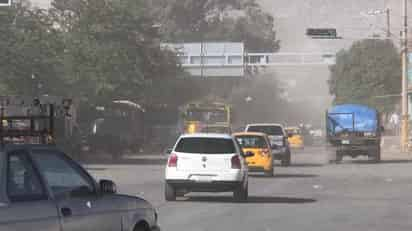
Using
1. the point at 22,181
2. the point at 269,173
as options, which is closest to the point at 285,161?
the point at 269,173

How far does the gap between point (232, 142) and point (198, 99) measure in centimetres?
7454

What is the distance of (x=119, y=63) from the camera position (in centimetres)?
6134

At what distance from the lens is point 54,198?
10.5m

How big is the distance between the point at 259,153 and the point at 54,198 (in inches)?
1091

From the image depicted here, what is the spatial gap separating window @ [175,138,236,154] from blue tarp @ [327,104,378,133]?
90.2 feet

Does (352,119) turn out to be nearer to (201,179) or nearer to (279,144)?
(279,144)

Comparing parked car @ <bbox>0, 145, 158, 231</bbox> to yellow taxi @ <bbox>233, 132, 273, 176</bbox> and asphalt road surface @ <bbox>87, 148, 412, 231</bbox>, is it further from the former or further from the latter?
yellow taxi @ <bbox>233, 132, 273, 176</bbox>

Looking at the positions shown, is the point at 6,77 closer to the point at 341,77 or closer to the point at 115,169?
the point at 115,169

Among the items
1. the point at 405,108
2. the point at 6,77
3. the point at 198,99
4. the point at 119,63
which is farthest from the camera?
the point at 198,99

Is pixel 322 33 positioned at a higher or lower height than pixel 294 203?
higher

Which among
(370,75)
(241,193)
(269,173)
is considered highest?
(370,75)

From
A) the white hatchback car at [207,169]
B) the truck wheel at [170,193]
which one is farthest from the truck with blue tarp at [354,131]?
the truck wheel at [170,193]

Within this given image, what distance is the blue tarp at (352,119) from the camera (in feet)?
174

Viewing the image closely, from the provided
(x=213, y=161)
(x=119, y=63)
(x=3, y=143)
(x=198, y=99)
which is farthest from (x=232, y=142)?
(x=198, y=99)
